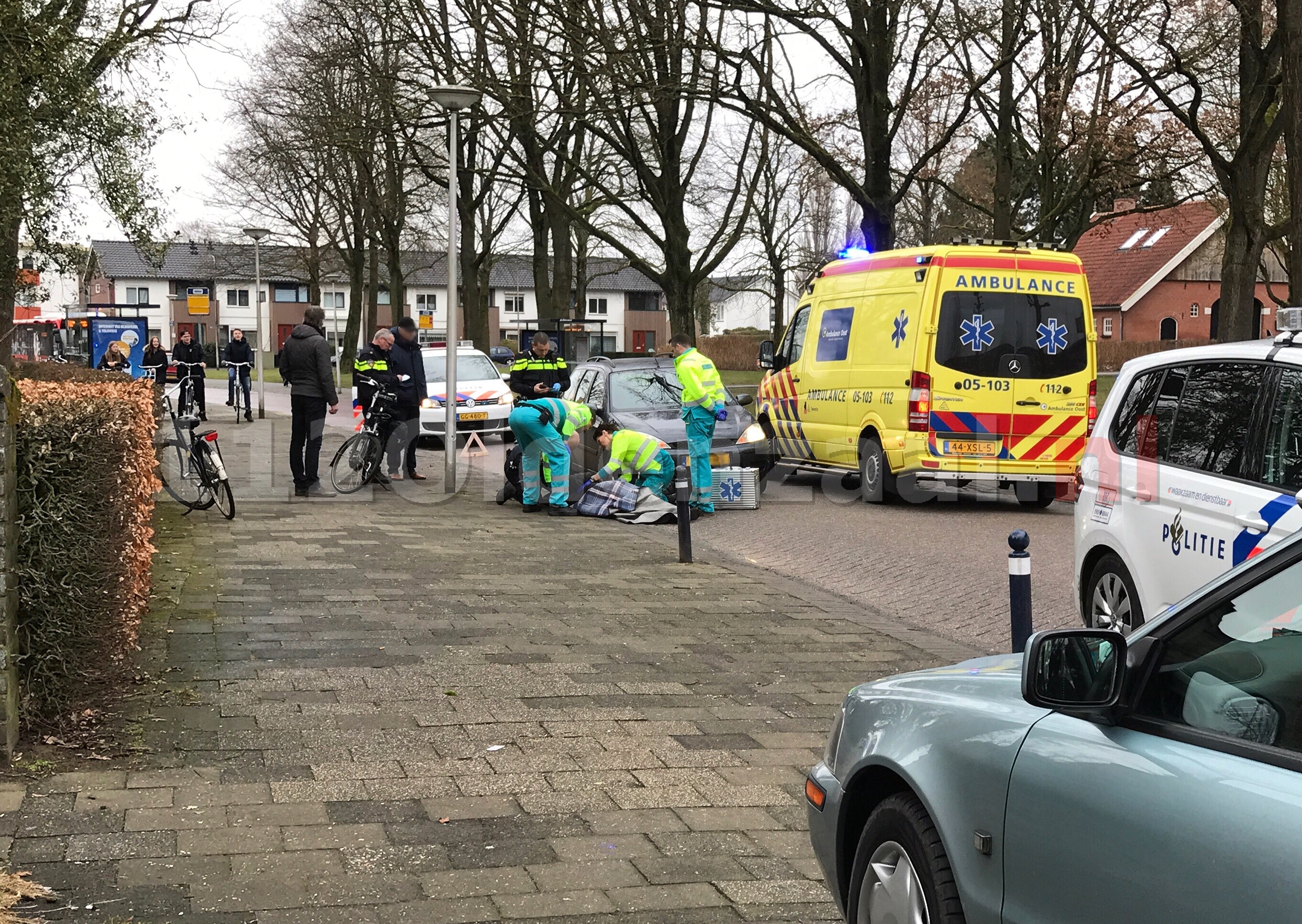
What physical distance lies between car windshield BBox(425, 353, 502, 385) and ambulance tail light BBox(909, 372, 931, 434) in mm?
10932

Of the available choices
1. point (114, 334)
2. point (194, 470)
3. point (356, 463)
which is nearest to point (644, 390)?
point (356, 463)

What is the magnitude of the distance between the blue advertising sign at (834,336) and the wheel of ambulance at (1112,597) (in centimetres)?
874

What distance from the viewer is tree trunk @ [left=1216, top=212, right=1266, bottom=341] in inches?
821

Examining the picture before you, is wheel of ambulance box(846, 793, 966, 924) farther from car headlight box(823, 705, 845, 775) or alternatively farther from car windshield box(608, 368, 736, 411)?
car windshield box(608, 368, 736, 411)

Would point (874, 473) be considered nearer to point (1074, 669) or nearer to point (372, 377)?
point (372, 377)

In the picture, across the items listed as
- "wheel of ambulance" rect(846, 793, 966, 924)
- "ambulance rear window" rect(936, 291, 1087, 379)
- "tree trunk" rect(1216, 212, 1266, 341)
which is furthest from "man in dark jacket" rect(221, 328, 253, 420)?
"wheel of ambulance" rect(846, 793, 966, 924)

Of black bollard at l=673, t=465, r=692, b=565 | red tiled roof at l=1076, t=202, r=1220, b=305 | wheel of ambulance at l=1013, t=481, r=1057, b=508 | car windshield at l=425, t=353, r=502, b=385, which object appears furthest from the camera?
red tiled roof at l=1076, t=202, r=1220, b=305

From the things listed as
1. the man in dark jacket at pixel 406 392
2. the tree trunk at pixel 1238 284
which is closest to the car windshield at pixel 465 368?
the man in dark jacket at pixel 406 392

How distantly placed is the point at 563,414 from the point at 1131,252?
5284 cm

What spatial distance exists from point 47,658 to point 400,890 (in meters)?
2.04

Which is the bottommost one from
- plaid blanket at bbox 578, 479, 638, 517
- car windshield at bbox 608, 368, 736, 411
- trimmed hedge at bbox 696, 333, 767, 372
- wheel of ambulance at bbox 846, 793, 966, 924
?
plaid blanket at bbox 578, 479, 638, 517

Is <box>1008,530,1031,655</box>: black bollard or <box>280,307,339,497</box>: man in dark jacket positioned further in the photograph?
<box>280,307,339,497</box>: man in dark jacket

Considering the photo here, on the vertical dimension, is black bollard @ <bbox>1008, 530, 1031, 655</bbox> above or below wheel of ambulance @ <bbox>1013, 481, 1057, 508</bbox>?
above

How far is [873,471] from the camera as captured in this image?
15.5 metres
